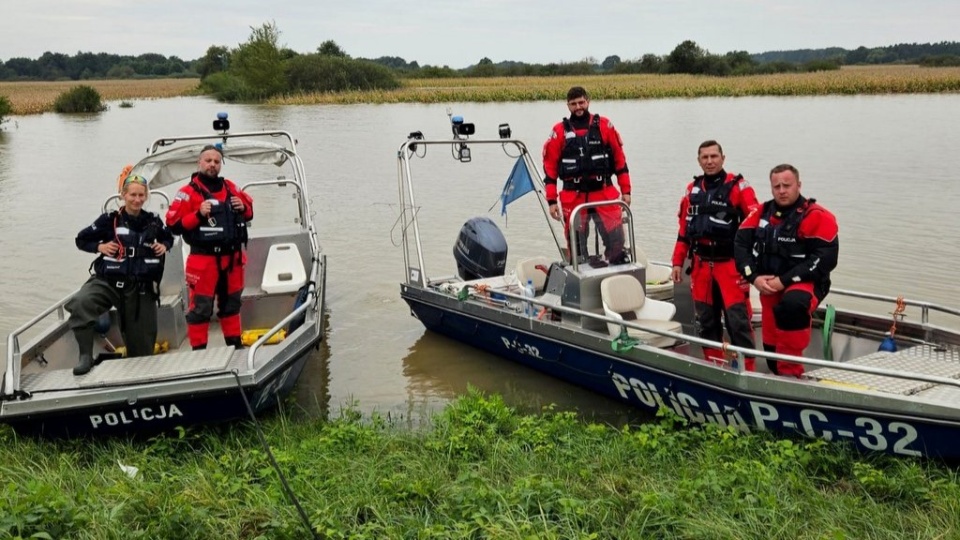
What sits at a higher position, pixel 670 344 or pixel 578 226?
pixel 578 226

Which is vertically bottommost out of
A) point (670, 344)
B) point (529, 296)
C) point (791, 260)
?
point (670, 344)

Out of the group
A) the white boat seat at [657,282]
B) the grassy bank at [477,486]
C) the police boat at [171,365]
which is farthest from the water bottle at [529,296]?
the police boat at [171,365]

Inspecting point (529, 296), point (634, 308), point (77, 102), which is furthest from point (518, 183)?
point (77, 102)

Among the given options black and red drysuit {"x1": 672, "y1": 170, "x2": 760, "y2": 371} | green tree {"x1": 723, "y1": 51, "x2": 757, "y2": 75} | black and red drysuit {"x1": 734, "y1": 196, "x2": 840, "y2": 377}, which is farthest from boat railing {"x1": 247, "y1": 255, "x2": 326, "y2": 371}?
green tree {"x1": 723, "y1": 51, "x2": 757, "y2": 75}

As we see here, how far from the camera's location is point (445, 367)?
801 centimetres

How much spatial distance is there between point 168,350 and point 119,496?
2.87 metres

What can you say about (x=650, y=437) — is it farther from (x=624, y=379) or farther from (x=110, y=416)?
(x=110, y=416)

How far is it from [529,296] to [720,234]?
1.93 meters

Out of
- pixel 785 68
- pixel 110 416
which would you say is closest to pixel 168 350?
pixel 110 416

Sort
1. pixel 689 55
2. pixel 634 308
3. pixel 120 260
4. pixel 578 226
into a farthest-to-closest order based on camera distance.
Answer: pixel 689 55 < pixel 578 226 < pixel 634 308 < pixel 120 260

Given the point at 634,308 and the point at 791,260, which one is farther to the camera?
the point at 634,308

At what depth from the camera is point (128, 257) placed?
6102mm

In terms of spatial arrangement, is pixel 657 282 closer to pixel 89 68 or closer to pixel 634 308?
pixel 634 308

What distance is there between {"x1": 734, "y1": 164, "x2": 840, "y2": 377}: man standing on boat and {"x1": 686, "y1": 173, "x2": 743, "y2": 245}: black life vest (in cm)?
32
